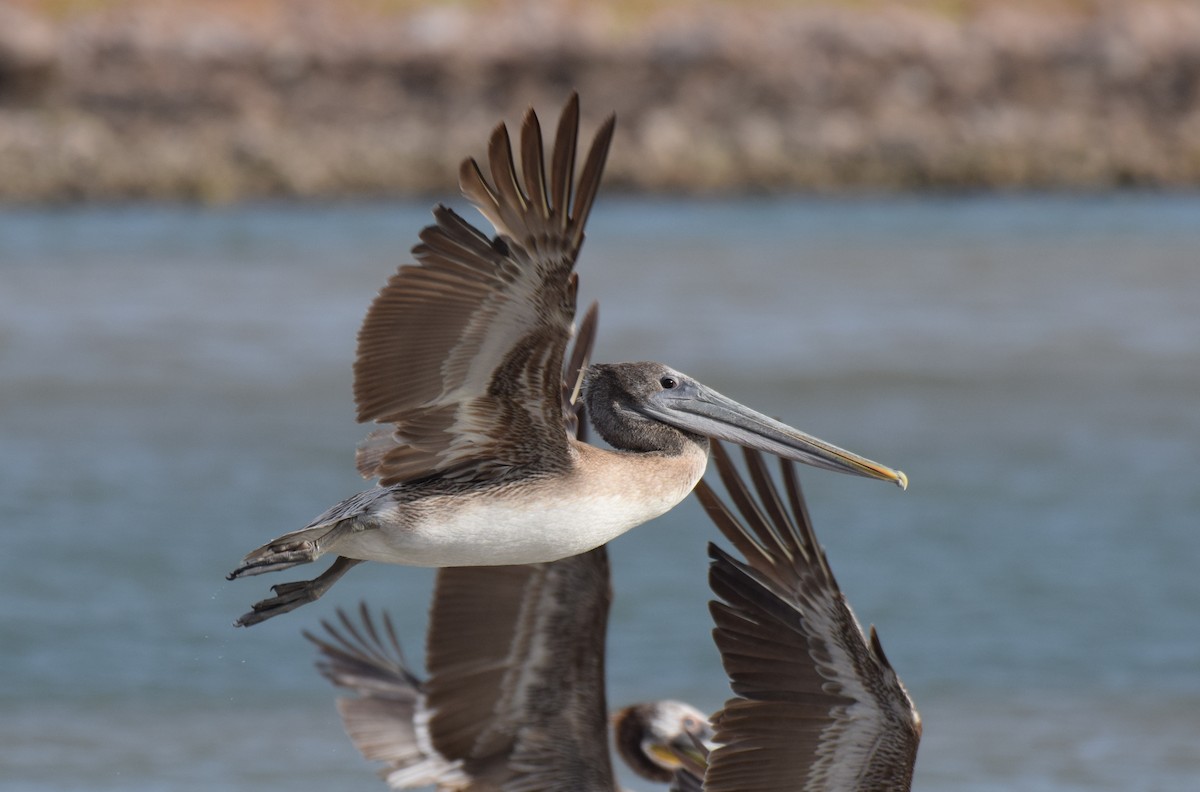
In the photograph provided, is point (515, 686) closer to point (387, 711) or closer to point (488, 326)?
point (387, 711)

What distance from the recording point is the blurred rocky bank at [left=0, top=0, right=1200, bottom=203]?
1427 inches

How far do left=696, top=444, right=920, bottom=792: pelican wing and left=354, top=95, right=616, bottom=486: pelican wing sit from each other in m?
0.65

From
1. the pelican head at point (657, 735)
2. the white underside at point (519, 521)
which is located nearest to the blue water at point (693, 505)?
the pelican head at point (657, 735)

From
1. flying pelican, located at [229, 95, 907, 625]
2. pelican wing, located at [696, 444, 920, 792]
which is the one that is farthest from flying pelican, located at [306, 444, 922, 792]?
flying pelican, located at [229, 95, 907, 625]

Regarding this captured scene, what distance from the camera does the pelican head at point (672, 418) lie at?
15.5 feet

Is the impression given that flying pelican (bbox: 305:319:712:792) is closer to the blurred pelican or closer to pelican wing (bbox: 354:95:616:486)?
the blurred pelican

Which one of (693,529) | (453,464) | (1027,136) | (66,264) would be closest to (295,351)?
(693,529)

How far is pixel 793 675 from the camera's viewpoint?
4.83 meters

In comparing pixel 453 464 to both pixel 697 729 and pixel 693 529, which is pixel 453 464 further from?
pixel 693 529

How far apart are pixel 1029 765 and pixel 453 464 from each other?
3312 millimetres

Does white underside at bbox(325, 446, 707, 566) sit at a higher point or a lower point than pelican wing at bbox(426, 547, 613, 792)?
higher

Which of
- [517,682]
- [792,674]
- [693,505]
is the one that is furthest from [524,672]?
[693,505]

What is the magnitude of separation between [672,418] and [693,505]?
724cm

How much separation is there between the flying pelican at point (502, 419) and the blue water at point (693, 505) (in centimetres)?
264
